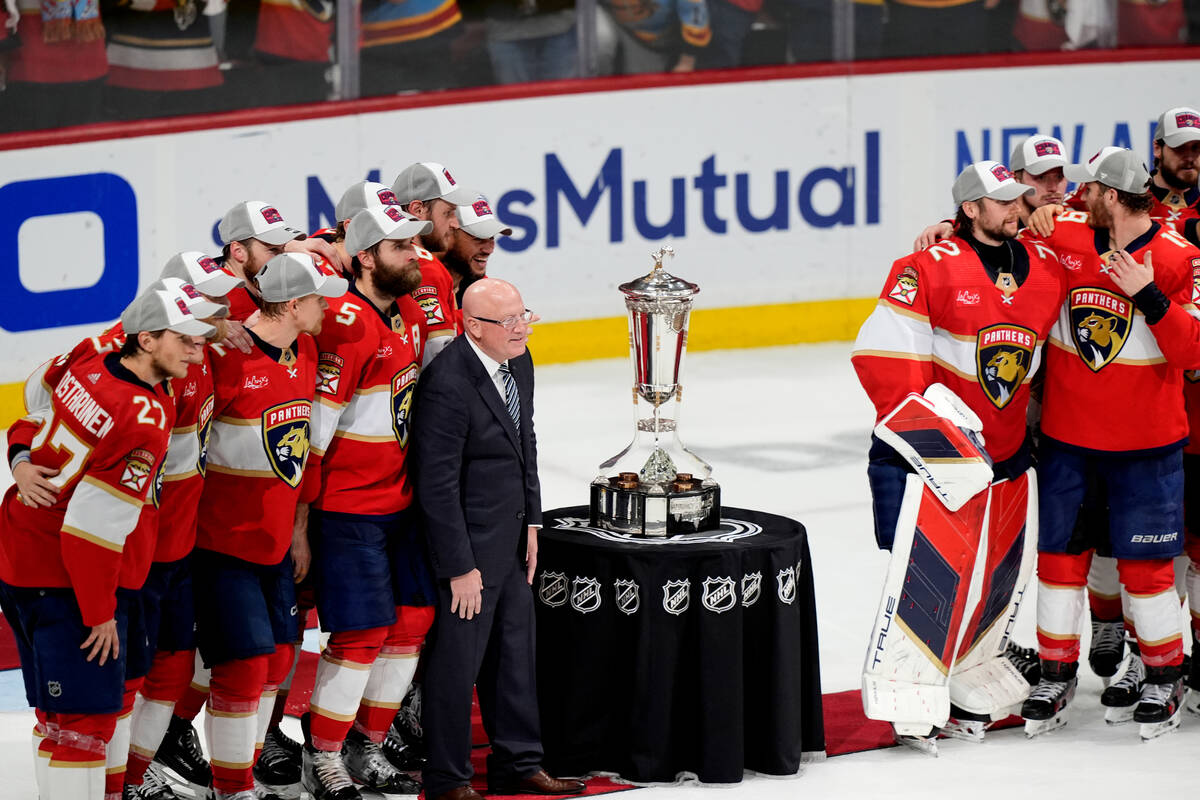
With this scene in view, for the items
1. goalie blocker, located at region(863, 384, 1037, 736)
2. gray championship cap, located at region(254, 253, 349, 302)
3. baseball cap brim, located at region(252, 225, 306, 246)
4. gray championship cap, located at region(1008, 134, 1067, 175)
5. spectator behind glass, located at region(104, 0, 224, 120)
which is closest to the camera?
gray championship cap, located at region(254, 253, 349, 302)

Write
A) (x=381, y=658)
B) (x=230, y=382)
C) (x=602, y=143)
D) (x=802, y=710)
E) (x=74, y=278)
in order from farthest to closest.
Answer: (x=602, y=143) → (x=74, y=278) → (x=802, y=710) → (x=381, y=658) → (x=230, y=382)

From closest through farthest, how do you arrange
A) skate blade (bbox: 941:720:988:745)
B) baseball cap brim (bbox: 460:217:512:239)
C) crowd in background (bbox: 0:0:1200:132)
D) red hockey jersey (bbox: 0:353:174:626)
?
red hockey jersey (bbox: 0:353:174:626) < baseball cap brim (bbox: 460:217:512:239) < skate blade (bbox: 941:720:988:745) < crowd in background (bbox: 0:0:1200:132)

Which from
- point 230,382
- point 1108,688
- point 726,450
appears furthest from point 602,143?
point 230,382

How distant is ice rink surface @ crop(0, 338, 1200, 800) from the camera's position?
554cm

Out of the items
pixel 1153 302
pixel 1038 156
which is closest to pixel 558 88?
pixel 1038 156

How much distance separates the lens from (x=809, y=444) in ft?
32.4

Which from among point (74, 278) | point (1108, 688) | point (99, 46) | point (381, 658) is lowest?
point (1108, 688)

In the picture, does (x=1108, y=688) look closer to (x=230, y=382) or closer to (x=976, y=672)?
(x=976, y=672)

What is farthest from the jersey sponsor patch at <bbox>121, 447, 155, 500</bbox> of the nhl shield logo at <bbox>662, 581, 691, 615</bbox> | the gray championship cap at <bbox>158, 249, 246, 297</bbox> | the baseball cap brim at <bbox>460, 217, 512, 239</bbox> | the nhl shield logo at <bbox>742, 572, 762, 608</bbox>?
the nhl shield logo at <bbox>742, 572, 762, 608</bbox>

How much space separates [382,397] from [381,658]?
28.4 inches

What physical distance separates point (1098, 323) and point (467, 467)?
2.03 m

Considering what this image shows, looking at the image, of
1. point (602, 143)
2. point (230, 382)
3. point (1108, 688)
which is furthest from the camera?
point (602, 143)

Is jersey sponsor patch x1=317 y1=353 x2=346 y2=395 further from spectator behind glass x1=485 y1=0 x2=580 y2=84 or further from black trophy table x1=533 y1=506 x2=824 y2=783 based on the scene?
spectator behind glass x1=485 y1=0 x2=580 y2=84

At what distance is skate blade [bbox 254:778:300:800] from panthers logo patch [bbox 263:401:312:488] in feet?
3.12
